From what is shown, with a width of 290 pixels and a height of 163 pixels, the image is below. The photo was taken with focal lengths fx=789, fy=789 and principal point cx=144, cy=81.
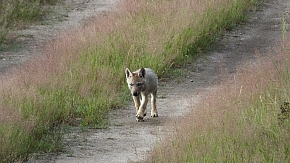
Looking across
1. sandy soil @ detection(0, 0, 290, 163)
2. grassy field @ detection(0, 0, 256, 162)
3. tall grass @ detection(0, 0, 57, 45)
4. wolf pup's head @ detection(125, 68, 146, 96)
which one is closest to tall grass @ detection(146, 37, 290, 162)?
sandy soil @ detection(0, 0, 290, 163)

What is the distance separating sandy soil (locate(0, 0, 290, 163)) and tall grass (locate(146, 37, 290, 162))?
2.02 ft

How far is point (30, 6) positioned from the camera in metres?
21.0

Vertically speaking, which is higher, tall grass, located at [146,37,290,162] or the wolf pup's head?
tall grass, located at [146,37,290,162]

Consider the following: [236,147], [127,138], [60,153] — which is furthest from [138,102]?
[236,147]

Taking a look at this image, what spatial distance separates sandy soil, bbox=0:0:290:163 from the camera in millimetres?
9648

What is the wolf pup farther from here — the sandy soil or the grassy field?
the grassy field

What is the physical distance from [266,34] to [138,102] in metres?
8.33

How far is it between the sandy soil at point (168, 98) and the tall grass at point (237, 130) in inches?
24.2

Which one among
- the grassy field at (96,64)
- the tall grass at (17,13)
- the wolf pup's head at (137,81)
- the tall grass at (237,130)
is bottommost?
the tall grass at (17,13)

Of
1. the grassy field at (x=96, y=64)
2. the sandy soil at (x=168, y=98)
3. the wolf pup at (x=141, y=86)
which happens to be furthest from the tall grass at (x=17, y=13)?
the wolf pup at (x=141, y=86)

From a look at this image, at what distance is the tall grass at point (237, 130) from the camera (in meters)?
7.89

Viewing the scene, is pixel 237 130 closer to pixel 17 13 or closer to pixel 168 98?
pixel 168 98

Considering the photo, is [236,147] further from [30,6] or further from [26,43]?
[30,6]

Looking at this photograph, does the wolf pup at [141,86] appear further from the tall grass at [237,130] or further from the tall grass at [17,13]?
the tall grass at [17,13]
